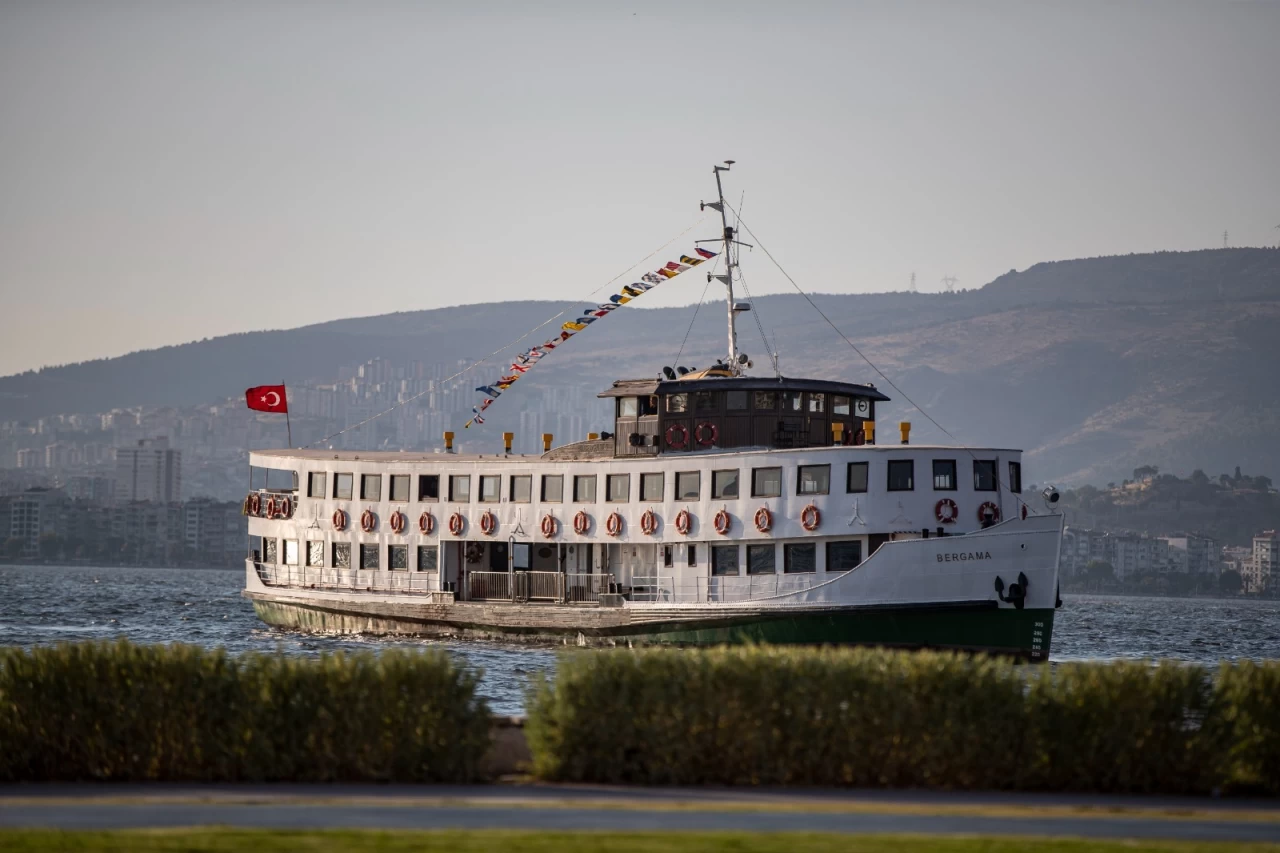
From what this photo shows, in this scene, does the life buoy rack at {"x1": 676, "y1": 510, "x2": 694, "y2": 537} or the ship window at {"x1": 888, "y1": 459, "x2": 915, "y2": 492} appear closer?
the ship window at {"x1": 888, "y1": 459, "x2": 915, "y2": 492}

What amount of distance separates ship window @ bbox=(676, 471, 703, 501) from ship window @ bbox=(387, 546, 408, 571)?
33.6ft

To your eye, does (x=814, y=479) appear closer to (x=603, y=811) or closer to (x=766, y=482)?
(x=766, y=482)

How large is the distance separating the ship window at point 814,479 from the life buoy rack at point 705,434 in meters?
4.74

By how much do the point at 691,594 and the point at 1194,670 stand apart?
26.7m

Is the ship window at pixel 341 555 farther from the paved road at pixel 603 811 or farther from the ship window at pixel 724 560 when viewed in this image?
the paved road at pixel 603 811

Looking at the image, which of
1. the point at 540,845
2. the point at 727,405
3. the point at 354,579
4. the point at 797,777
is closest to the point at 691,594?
the point at 727,405

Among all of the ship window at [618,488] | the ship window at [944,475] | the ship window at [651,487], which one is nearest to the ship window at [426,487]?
the ship window at [618,488]

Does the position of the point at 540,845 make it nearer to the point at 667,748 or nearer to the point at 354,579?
the point at 667,748

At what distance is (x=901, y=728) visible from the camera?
59.1ft

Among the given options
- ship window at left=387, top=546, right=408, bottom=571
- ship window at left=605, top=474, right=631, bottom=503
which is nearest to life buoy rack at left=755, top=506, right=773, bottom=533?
ship window at left=605, top=474, right=631, bottom=503

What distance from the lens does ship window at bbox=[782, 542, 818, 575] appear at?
42.0 m

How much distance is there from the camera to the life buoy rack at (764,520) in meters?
42.2

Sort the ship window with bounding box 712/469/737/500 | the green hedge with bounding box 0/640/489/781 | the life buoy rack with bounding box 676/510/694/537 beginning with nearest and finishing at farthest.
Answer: the green hedge with bounding box 0/640/489/781 → the ship window with bounding box 712/469/737/500 → the life buoy rack with bounding box 676/510/694/537

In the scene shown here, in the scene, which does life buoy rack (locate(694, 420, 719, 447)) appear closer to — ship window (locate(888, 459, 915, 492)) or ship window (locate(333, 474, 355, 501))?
ship window (locate(888, 459, 915, 492))
